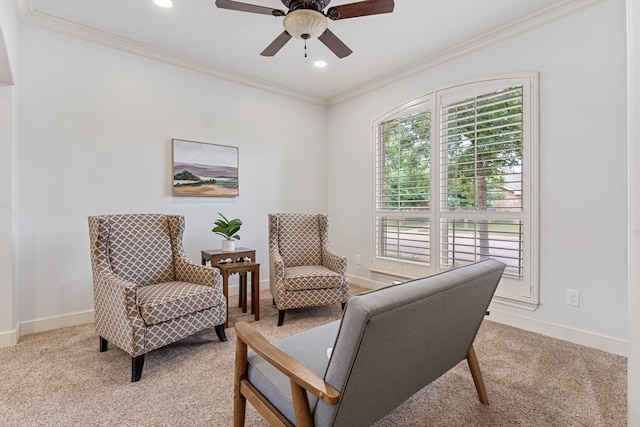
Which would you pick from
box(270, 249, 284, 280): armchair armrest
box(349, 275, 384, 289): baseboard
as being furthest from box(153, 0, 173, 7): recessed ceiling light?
box(349, 275, 384, 289): baseboard

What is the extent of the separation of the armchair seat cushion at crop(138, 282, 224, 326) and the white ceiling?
7.68 ft

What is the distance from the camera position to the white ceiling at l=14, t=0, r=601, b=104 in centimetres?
259

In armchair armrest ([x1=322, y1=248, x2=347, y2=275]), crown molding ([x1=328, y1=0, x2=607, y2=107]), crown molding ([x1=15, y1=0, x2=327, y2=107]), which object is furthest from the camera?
armchair armrest ([x1=322, y1=248, x2=347, y2=275])

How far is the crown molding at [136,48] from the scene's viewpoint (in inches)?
106

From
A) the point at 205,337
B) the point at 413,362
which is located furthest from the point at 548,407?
the point at 205,337

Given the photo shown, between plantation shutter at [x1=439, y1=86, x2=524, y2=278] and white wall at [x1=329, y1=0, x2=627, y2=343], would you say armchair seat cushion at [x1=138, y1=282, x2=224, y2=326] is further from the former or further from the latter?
white wall at [x1=329, y1=0, x2=627, y2=343]

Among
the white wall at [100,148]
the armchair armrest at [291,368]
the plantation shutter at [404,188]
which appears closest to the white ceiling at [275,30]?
the white wall at [100,148]

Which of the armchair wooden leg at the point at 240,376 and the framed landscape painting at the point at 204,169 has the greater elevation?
the framed landscape painting at the point at 204,169

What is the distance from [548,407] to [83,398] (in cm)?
267

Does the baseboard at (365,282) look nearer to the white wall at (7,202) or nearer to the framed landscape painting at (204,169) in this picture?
the framed landscape painting at (204,169)

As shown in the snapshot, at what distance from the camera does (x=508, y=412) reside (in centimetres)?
169

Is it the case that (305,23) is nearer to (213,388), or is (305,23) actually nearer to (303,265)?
(303,265)

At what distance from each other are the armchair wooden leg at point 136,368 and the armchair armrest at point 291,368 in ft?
3.61

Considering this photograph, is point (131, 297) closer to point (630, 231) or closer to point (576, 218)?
point (630, 231)
